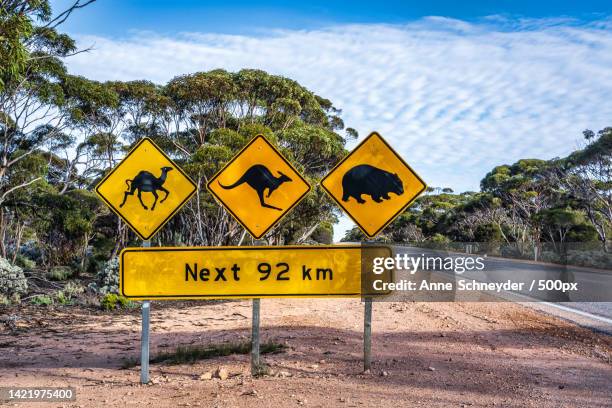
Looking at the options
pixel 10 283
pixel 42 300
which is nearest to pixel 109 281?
pixel 10 283

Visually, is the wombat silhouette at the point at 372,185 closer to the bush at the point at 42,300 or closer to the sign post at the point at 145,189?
the sign post at the point at 145,189

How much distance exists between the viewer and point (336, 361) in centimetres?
659

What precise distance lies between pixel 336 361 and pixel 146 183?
119 inches

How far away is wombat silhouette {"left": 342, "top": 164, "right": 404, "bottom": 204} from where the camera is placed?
20.0 ft

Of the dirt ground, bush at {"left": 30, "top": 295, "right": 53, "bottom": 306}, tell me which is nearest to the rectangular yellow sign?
the dirt ground

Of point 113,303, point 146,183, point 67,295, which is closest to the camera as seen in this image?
point 146,183

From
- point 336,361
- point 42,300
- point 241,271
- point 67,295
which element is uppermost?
point 241,271

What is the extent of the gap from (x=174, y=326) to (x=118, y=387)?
4.48 metres

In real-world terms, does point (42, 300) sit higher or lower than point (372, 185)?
lower

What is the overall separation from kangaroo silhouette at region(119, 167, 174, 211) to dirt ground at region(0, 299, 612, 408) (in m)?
2.00

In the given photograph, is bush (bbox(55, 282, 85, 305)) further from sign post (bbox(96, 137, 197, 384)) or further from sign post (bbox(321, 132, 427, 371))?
sign post (bbox(321, 132, 427, 371))

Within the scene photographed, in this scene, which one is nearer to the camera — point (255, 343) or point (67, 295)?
point (255, 343)

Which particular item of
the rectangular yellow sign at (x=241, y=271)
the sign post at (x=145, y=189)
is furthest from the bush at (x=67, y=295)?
the sign post at (x=145, y=189)

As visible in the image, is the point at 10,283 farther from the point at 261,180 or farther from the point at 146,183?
the point at 261,180
